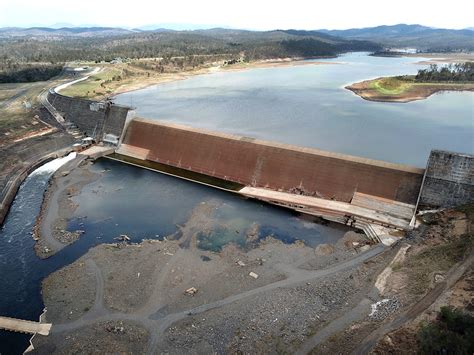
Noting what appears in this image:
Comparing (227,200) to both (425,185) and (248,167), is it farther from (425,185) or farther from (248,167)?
(425,185)

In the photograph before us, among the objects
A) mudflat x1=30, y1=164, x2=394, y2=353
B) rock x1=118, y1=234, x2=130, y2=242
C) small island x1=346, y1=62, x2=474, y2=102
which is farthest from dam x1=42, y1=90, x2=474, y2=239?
small island x1=346, y1=62, x2=474, y2=102

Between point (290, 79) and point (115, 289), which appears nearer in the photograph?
point (115, 289)

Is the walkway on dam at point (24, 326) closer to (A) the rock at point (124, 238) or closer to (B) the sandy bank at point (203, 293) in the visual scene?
(B) the sandy bank at point (203, 293)

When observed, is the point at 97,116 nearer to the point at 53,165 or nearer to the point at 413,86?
the point at 53,165

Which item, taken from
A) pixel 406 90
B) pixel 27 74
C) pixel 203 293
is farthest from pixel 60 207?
pixel 406 90

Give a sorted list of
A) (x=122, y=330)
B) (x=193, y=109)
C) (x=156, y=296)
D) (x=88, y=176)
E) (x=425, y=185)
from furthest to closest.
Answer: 1. (x=193, y=109)
2. (x=88, y=176)
3. (x=425, y=185)
4. (x=156, y=296)
5. (x=122, y=330)

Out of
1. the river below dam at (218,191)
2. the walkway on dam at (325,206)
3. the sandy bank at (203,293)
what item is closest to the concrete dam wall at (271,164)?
the walkway on dam at (325,206)

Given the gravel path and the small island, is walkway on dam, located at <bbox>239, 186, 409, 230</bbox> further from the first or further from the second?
the small island

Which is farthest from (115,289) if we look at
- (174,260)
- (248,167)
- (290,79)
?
(290,79)
